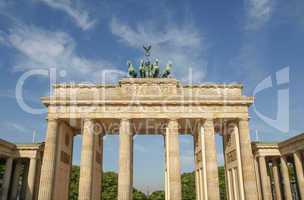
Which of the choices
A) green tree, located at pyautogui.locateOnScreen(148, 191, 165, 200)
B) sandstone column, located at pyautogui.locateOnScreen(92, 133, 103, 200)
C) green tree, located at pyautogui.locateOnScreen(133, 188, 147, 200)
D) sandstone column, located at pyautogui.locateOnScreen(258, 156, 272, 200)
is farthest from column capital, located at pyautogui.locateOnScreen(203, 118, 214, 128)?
green tree, located at pyautogui.locateOnScreen(148, 191, 165, 200)

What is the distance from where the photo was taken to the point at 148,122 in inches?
1678

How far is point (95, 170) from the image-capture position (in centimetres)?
4247

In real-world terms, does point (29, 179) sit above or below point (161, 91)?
below

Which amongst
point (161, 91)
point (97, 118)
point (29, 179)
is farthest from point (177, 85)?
point (29, 179)

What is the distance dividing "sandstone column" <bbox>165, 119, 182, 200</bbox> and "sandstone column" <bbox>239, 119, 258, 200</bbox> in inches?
349

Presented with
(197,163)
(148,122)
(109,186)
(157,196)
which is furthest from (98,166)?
(157,196)

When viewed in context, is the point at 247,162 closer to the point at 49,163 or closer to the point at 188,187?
the point at 49,163

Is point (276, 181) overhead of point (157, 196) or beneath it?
overhead

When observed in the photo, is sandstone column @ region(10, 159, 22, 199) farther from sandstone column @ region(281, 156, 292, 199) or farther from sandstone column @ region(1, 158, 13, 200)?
sandstone column @ region(281, 156, 292, 199)

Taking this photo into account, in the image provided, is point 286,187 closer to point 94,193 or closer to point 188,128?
point 188,128

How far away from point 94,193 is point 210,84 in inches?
924

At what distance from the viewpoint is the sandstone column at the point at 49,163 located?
3597 cm

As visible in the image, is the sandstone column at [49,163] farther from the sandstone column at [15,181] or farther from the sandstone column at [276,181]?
the sandstone column at [276,181]

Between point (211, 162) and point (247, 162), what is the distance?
480 cm
